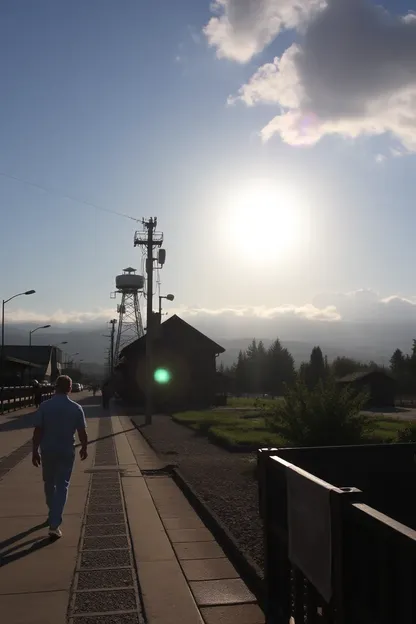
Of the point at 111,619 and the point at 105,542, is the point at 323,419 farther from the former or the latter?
the point at 111,619

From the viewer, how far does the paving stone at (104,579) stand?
223 inches

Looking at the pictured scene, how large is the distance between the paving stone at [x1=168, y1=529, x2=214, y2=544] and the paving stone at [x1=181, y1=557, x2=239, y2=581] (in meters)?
0.83

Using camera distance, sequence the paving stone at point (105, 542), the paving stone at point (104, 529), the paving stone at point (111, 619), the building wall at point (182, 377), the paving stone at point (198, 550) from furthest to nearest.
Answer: the building wall at point (182, 377)
the paving stone at point (104, 529)
the paving stone at point (105, 542)
the paving stone at point (198, 550)
the paving stone at point (111, 619)

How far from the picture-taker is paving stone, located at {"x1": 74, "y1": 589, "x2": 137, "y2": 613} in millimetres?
5102

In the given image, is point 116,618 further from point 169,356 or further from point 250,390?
point 250,390

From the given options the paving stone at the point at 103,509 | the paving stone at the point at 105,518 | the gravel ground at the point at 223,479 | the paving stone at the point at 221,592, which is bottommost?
the paving stone at the point at 221,592

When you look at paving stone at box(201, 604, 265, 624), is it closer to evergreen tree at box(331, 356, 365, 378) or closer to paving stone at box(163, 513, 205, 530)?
paving stone at box(163, 513, 205, 530)

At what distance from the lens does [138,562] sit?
20.9 ft

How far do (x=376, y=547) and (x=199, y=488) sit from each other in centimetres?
807

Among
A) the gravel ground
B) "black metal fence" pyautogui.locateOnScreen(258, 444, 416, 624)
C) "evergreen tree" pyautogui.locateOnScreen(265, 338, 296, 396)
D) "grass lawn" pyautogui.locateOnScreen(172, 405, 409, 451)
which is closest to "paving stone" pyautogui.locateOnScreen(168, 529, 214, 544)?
the gravel ground

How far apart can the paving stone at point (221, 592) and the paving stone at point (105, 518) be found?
2764 mm

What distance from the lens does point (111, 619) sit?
489 cm

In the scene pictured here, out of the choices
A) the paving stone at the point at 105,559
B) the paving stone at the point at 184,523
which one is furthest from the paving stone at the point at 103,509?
the paving stone at the point at 105,559

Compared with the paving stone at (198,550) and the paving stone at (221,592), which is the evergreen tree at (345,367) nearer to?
the paving stone at (198,550)
